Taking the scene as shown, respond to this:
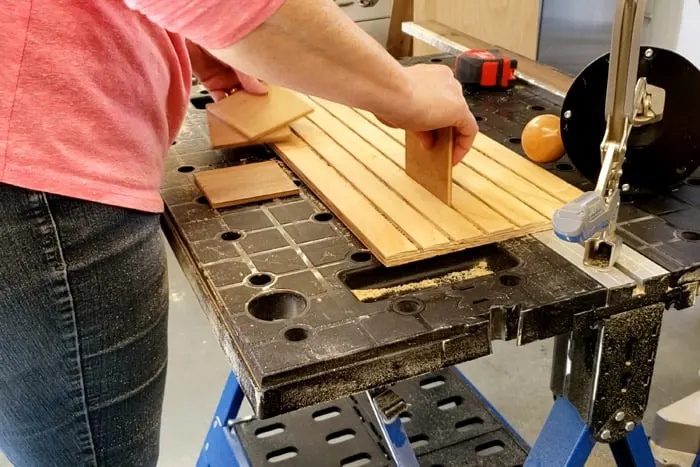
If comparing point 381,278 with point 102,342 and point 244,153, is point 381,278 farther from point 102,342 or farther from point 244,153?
point 244,153

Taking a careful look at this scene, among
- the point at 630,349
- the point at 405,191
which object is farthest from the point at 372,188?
the point at 630,349

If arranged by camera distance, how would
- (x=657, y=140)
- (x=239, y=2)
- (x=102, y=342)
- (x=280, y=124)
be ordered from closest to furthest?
(x=239, y=2) < (x=102, y=342) < (x=657, y=140) < (x=280, y=124)

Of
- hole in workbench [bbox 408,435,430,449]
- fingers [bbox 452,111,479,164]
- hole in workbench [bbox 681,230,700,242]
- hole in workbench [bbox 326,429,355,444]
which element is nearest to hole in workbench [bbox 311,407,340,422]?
hole in workbench [bbox 326,429,355,444]

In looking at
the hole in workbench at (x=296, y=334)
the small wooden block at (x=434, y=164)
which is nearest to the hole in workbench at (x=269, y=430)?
the small wooden block at (x=434, y=164)

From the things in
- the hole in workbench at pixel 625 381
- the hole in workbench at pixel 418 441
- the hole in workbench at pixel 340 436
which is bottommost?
the hole in workbench at pixel 418 441

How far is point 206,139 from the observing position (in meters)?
1.15

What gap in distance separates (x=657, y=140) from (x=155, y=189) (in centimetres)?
55

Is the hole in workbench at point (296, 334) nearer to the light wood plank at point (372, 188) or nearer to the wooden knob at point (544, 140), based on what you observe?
the light wood plank at point (372, 188)

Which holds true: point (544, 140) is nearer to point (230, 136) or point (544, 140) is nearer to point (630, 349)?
point (630, 349)

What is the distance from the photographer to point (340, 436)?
1.38m

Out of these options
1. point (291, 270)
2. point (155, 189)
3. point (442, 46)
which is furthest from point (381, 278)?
point (442, 46)

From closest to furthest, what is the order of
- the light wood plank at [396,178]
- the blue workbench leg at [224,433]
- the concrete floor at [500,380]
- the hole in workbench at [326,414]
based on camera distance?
the light wood plank at [396,178] < the blue workbench leg at [224,433] < the hole in workbench at [326,414] < the concrete floor at [500,380]

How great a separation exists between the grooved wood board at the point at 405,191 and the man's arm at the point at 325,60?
0.11 metres

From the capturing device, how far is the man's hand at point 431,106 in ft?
2.52
